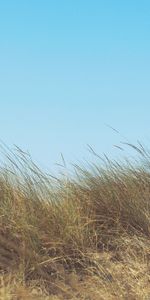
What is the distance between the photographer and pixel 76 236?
6.23 metres

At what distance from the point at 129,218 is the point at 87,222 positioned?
70 cm

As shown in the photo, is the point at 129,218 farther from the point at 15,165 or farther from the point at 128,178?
the point at 15,165

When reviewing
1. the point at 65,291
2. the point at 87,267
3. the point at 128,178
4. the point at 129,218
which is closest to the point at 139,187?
the point at 128,178

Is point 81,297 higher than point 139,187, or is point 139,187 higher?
point 139,187

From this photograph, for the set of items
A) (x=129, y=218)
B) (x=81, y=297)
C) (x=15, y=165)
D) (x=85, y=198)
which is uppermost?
(x=15, y=165)

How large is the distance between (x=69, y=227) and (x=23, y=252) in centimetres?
64

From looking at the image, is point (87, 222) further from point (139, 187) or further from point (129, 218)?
point (139, 187)

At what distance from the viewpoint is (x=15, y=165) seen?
6984 mm

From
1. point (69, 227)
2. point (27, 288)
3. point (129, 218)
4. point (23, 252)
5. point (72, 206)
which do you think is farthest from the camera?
point (129, 218)

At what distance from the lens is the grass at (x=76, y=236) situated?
5332 millimetres

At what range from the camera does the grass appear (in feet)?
Answer: 17.5

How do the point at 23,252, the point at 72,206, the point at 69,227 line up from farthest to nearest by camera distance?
the point at 72,206 → the point at 69,227 → the point at 23,252

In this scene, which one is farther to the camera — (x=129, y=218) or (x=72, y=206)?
(x=129, y=218)

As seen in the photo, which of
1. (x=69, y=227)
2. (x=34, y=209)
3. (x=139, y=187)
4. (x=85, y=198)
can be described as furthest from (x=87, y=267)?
(x=139, y=187)
